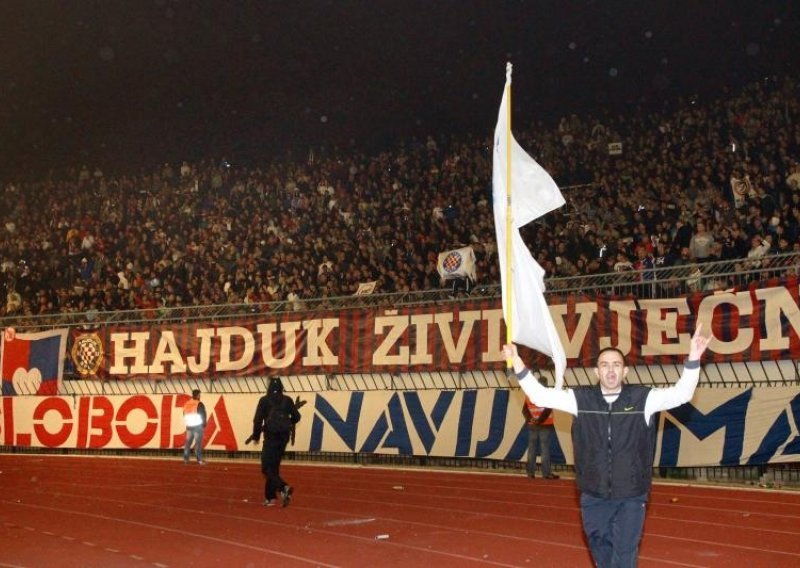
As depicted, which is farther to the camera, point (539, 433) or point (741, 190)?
point (741, 190)

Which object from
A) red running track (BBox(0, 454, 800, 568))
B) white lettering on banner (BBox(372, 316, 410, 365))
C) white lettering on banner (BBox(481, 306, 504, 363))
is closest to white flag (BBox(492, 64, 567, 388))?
red running track (BBox(0, 454, 800, 568))

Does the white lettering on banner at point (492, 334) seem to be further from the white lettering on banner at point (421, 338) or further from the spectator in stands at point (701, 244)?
the spectator in stands at point (701, 244)

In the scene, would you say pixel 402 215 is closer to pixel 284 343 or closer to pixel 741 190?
pixel 284 343

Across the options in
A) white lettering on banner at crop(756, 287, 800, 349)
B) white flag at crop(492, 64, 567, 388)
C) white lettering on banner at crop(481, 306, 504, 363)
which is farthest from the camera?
white lettering on banner at crop(481, 306, 504, 363)

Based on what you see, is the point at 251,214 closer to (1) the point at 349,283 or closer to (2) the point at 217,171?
(2) the point at 217,171

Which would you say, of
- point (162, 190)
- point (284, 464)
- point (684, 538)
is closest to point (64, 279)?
point (162, 190)

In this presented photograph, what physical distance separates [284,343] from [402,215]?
538 cm

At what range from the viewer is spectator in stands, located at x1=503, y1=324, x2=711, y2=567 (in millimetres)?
6055

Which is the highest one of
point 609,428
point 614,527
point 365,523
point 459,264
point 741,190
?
point 741,190

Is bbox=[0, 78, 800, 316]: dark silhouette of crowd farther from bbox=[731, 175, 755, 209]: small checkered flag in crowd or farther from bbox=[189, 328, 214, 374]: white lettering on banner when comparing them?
bbox=[189, 328, 214, 374]: white lettering on banner

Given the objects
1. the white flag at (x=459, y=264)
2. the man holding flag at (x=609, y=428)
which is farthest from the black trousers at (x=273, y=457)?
the man holding flag at (x=609, y=428)

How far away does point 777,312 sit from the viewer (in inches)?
593

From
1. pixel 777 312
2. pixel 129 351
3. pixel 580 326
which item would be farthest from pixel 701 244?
pixel 129 351

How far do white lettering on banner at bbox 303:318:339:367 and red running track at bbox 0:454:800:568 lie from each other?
3218mm
